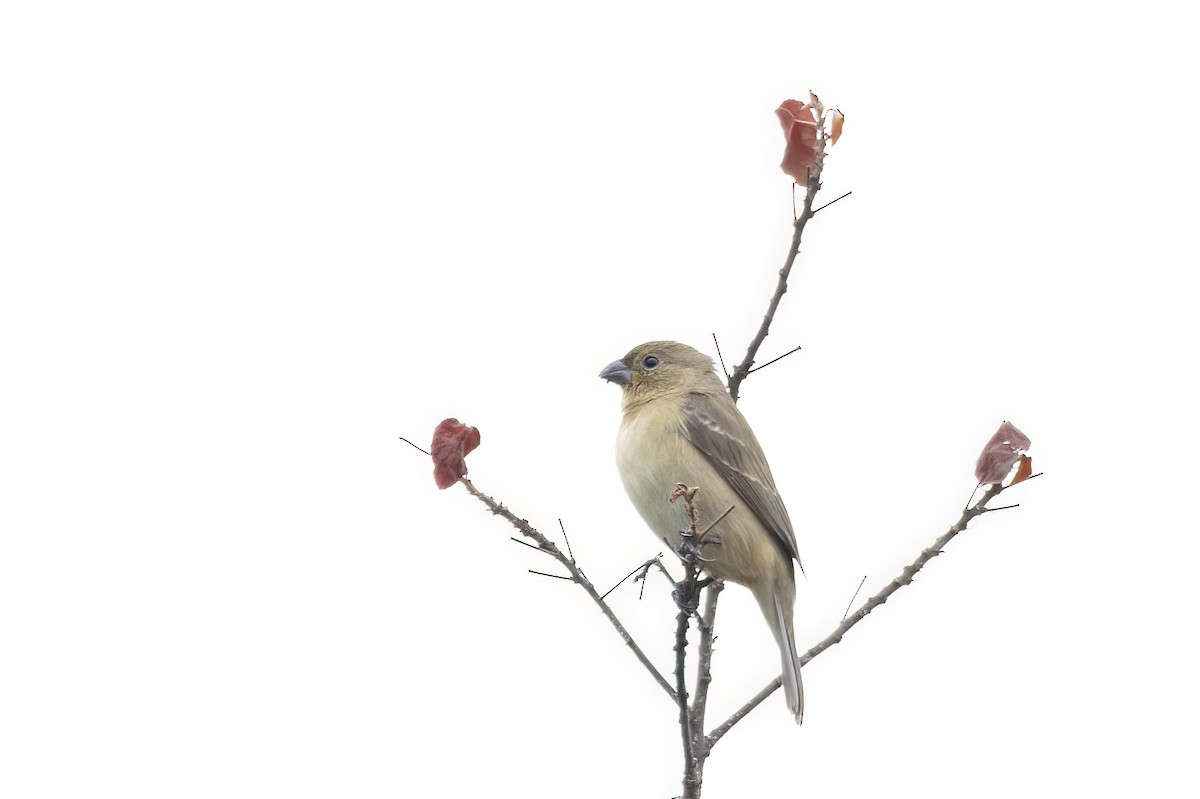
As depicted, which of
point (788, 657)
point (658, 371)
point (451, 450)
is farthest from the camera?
point (658, 371)

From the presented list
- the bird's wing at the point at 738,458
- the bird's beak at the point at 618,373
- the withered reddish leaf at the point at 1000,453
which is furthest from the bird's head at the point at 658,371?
the withered reddish leaf at the point at 1000,453

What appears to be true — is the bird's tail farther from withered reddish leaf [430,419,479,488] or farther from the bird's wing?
withered reddish leaf [430,419,479,488]

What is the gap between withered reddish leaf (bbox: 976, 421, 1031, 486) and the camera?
4777 mm

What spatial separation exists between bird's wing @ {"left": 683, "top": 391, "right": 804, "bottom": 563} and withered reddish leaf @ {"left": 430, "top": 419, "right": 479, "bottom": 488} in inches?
89.9

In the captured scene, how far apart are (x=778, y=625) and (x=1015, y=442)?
6.97 ft

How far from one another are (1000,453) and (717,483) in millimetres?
2196

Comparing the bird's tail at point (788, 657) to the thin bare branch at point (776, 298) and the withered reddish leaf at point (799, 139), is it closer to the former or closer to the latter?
the thin bare branch at point (776, 298)

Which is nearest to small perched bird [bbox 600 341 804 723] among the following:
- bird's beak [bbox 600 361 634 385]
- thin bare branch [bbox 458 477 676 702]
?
bird's beak [bbox 600 361 634 385]

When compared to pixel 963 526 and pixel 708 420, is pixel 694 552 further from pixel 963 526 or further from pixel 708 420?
pixel 708 420

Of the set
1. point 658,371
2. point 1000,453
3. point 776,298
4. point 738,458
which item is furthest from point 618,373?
point 1000,453

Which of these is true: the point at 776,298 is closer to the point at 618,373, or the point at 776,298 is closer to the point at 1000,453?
the point at 1000,453

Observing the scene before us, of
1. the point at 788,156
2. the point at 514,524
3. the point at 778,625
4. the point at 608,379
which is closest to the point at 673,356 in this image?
the point at 608,379

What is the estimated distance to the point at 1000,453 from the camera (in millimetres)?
4785

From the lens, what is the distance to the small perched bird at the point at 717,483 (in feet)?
21.4
